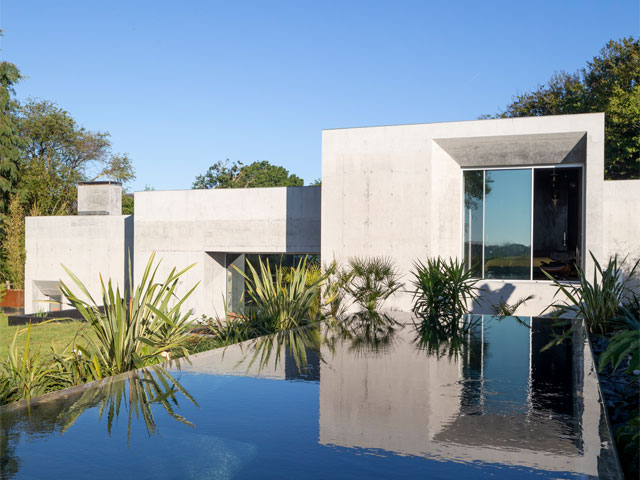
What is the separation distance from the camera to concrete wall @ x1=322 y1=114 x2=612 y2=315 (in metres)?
11.3

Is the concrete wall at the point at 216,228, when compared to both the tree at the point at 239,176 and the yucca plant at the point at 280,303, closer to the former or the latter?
the yucca plant at the point at 280,303

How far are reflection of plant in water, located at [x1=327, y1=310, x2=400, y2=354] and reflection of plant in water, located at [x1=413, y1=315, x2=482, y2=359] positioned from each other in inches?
14.3

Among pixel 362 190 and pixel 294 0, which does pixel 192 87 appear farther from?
pixel 362 190

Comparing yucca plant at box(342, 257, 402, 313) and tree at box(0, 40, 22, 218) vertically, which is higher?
tree at box(0, 40, 22, 218)

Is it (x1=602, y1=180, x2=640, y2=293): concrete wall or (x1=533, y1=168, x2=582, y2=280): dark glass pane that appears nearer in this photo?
(x1=602, y1=180, x2=640, y2=293): concrete wall

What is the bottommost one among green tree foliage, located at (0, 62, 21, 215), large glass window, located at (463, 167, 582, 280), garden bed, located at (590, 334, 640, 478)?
garden bed, located at (590, 334, 640, 478)

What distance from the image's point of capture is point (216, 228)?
613 inches

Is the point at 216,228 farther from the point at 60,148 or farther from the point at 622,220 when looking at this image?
the point at 60,148

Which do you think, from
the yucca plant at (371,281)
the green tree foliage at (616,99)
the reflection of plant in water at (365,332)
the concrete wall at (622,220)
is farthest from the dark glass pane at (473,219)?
the green tree foliage at (616,99)

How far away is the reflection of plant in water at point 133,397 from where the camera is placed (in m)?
3.59

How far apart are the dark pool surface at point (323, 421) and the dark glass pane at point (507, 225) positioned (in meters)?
6.55

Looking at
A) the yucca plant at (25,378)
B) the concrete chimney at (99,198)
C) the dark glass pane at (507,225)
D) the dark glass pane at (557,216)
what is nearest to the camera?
the yucca plant at (25,378)

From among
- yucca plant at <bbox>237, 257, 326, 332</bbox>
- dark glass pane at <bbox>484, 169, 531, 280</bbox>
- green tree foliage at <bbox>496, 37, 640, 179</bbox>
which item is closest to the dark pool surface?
yucca plant at <bbox>237, 257, 326, 332</bbox>

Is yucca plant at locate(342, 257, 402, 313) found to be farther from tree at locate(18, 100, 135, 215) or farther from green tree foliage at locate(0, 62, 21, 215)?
tree at locate(18, 100, 135, 215)
